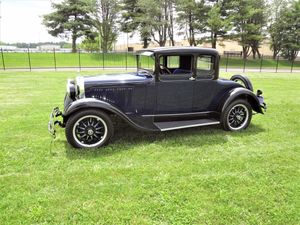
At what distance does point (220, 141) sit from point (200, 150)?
61 centimetres

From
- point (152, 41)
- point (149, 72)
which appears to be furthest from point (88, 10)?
point (149, 72)

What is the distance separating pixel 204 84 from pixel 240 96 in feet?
2.91

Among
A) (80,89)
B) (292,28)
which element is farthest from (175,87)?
(292,28)

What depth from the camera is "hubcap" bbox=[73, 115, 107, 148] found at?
12.6 ft

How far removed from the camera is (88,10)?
35.2 m

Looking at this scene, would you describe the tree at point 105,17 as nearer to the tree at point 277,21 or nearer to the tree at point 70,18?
the tree at point 70,18

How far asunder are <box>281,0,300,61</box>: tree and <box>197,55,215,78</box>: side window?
38705mm

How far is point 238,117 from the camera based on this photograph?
4.95m

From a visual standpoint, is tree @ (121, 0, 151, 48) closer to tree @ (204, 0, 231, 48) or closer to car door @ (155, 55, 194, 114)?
tree @ (204, 0, 231, 48)

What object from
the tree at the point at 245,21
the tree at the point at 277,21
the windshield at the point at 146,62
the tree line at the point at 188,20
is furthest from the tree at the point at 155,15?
the windshield at the point at 146,62

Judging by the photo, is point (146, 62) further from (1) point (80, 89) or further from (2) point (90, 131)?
(2) point (90, 131)

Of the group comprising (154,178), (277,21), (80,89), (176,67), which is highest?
(277,21)

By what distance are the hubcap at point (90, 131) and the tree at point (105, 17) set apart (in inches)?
1453

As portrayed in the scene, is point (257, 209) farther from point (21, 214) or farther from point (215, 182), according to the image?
point (21, 214)
